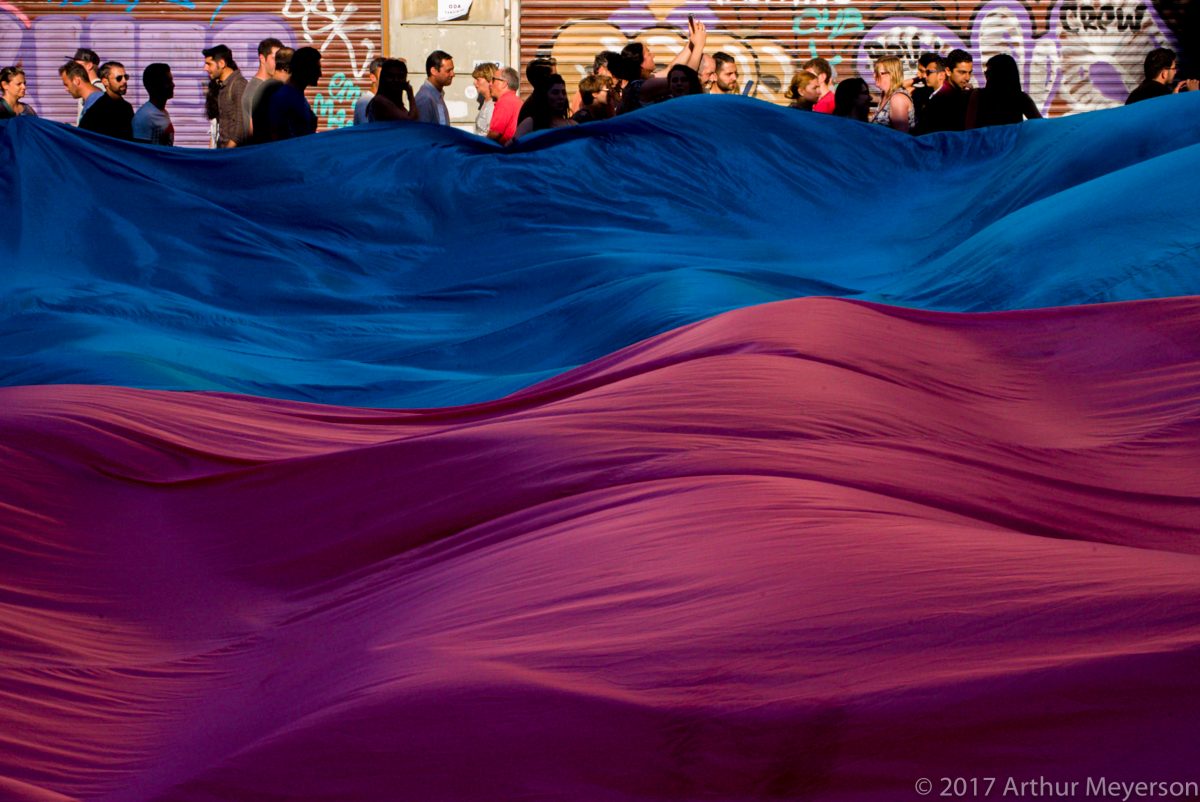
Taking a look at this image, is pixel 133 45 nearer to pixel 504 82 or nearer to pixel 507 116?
pixel 504 82

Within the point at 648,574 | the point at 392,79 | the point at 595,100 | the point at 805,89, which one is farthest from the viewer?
the point at 805,89

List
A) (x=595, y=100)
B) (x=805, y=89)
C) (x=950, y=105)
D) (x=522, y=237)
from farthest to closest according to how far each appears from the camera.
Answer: (x=805, y=89), (x=595, y=100), (x=950, y=105), (x=522, y=237)

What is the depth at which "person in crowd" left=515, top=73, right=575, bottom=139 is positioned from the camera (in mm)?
6309

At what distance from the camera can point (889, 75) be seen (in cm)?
696

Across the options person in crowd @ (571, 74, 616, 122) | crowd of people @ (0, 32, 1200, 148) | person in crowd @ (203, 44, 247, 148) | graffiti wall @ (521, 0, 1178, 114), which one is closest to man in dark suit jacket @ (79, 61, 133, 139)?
crowd of people @ (0, 32, 1200, 148)

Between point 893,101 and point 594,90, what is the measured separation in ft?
4.87

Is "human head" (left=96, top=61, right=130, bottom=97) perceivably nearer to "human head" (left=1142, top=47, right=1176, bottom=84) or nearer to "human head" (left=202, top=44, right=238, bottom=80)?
"human head" (left=202, top=44, right=238, bottom=80)

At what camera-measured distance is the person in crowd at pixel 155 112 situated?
623 cm

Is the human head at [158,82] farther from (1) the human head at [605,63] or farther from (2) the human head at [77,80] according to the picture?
(1) the human head at [605,63]

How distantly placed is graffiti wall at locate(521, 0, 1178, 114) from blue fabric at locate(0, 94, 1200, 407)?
276 inches

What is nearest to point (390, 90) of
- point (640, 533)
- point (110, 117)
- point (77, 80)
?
point (110, 117)

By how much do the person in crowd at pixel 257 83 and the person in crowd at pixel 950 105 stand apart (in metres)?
3.15

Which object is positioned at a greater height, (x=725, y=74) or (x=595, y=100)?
(x=725, y=74)

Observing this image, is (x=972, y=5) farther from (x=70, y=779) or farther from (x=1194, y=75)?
(x=70, y=779)
